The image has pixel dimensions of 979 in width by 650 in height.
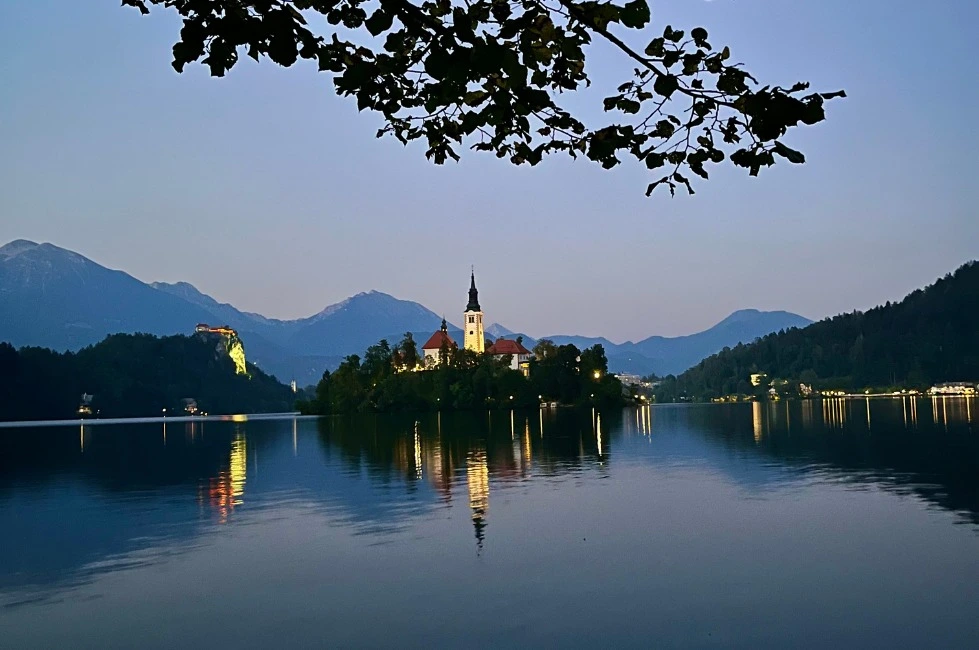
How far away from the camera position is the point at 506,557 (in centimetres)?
2191

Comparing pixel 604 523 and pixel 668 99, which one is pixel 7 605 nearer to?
pixel 604 523

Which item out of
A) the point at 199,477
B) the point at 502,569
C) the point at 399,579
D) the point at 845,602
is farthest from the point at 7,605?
the point at 199,477

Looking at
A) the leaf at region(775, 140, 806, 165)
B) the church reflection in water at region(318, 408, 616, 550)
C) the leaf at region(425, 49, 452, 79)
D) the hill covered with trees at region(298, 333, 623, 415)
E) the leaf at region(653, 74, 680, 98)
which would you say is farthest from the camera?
the hill covered with trees at region(298, 333, 623, 415)

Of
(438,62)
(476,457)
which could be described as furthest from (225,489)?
(438,62)

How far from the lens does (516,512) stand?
29188 mm

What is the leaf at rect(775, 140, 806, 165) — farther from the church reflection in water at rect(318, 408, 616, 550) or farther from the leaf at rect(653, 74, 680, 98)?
the church reflection in water at rect(318, 408, 616, 550)

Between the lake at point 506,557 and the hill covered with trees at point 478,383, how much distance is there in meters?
117

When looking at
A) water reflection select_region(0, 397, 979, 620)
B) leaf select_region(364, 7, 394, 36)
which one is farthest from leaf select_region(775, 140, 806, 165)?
water reflection select_region(0, 397, 979, 620)

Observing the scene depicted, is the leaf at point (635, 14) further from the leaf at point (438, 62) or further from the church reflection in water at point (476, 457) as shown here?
the church reflection in water at point (476, 457)

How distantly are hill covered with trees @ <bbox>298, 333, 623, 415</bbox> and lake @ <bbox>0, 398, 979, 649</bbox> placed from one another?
11679 cm

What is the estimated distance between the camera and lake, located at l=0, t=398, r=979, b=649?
1577 cm

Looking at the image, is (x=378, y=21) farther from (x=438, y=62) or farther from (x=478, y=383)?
(x=478, y=383)

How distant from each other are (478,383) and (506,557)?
466 feet

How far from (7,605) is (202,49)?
16.0 meters
